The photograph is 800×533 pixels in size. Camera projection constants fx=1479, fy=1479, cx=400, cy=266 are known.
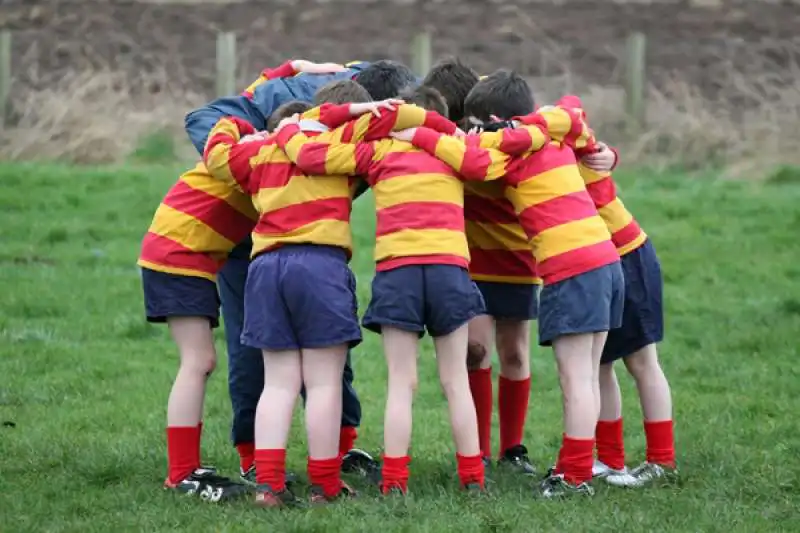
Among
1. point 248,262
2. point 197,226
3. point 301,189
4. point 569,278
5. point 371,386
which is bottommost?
point 371,386

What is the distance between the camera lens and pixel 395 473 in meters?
5.78

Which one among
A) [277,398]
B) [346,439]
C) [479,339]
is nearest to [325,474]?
[277,398]

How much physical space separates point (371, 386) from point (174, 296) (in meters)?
2.76

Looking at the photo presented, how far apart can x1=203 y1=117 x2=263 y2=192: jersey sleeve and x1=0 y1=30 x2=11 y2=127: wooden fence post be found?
34.9 feet

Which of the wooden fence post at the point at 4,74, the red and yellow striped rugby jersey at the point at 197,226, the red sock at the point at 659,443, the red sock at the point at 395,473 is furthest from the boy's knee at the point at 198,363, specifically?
the wooden fence post at the point at 4,74

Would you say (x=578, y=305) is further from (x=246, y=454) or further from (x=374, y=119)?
(x=246, y=454)

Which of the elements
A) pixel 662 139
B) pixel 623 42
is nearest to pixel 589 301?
pixel 662 139

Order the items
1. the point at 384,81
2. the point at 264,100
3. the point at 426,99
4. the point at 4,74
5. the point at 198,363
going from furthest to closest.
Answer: the point at 4,74
the point at 264,100
the point at 384,81
the point at 198,363
the point at 426,99

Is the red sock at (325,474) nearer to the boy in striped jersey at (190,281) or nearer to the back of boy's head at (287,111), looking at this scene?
the boy in striped jersey at (190,281)

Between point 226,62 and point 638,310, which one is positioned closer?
point 638,310

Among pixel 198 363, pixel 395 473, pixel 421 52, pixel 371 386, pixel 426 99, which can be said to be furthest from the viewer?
pixel 421 52

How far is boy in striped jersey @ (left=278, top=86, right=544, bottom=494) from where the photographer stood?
5.66m

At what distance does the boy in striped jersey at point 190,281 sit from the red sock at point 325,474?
1.30 feet

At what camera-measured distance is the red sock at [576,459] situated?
19.3 ft
